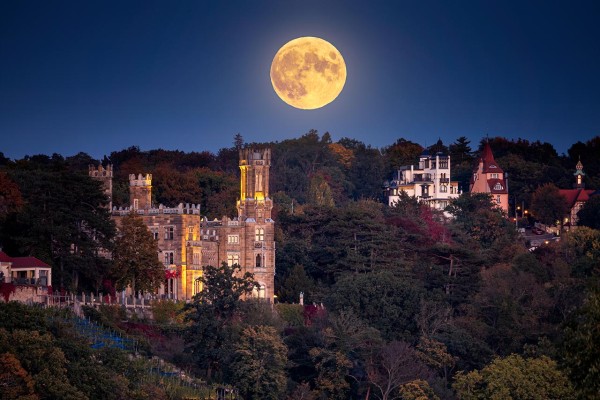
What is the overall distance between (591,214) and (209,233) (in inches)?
1498

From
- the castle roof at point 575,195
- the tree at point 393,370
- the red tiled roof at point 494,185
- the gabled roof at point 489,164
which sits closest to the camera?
the tree at point 393,370

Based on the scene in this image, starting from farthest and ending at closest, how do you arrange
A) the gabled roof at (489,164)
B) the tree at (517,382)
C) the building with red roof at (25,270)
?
the gabled roof at (489,164)
the building with red roof at (25,270)
the tree at (517,382)

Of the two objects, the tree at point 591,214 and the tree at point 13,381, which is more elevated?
the tree at point 591,214

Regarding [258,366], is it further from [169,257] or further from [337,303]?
[169,257]

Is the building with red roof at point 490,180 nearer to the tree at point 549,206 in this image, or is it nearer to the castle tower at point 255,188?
the tree at point 549,206

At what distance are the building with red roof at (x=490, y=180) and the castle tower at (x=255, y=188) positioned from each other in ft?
124

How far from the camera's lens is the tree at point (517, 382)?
191ft

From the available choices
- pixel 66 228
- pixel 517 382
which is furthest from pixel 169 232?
pixel 517 382

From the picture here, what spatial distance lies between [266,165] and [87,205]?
1186cm

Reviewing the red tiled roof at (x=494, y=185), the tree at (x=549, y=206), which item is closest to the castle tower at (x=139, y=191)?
the red tiled roof at (x=494, y=185)

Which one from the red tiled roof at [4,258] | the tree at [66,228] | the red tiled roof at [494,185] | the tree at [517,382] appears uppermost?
the red tiled roof at [494,185]

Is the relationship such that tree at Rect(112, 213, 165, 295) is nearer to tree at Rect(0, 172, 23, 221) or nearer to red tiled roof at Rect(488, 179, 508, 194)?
tree at Rect(0, 172, 23, 221)

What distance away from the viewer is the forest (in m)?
59.1

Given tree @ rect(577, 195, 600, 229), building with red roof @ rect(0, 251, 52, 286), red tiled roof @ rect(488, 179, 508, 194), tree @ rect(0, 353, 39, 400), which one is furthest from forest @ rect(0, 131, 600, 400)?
red tiled roof @ rect(488, 179, 508, 194)
